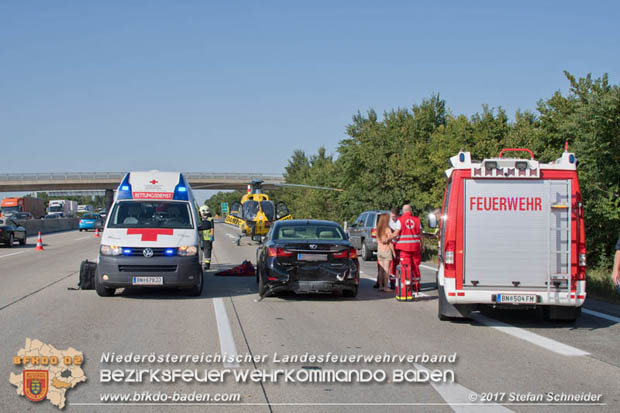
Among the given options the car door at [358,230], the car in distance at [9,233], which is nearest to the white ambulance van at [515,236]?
the car door at [358,230]

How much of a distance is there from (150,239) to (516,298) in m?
6.63

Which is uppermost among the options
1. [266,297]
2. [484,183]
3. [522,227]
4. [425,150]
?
[425,150]

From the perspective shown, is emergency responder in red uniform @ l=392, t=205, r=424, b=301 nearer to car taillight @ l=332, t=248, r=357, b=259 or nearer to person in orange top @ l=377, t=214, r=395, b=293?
person in orange top @ l=377, t=214, r=395, b=293

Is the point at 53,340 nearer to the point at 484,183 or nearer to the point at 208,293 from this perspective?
the point at 208,293

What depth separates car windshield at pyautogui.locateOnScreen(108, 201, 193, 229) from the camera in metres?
12.8

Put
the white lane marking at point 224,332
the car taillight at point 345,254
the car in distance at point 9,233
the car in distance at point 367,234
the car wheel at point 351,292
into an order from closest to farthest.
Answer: the white lane marking at point 224,332
the car taillight at point 345,254
the car wheel at point 351,292
the car in distance at point 367,234
the car in distance at point 9,233

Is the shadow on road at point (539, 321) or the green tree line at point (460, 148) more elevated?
the green tree line at point (460, 148)

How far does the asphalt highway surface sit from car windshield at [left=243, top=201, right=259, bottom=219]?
77.5ft

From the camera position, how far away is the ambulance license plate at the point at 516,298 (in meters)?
9.24

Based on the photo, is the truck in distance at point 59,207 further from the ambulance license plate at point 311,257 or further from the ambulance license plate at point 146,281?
the ambulance license plate at point 311,257

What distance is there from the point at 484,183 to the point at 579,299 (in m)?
2.13

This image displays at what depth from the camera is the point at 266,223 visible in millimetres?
34625

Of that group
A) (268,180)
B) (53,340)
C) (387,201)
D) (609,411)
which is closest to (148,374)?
(53,340)

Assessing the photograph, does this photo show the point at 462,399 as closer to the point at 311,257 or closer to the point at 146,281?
the point at 311,257
